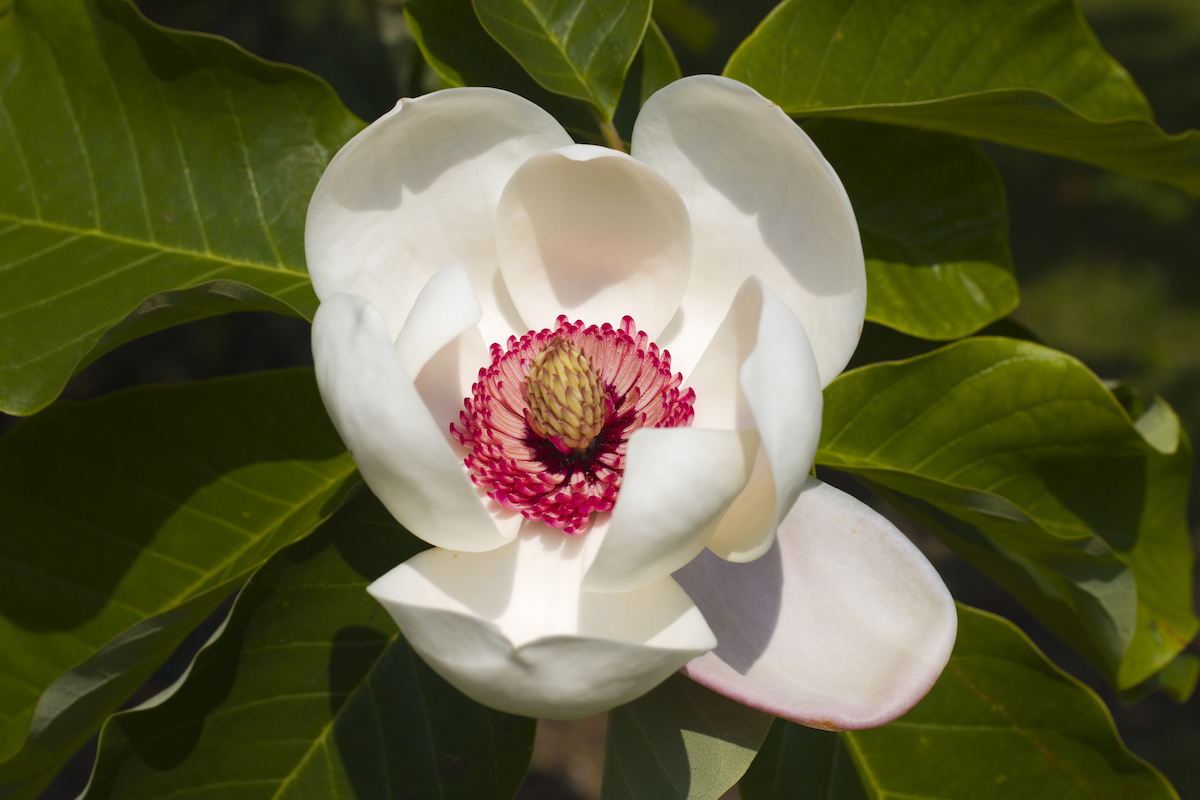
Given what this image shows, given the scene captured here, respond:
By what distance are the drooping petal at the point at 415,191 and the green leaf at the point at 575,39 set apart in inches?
6.4

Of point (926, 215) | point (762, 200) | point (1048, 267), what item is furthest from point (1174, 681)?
point (1048, 267)

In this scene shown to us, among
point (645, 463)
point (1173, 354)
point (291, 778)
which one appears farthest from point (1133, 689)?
point (1173, 354)

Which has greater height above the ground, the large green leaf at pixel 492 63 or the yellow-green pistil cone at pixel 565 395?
the large green leaf at pixel 492 63

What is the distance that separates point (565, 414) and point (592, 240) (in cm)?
25

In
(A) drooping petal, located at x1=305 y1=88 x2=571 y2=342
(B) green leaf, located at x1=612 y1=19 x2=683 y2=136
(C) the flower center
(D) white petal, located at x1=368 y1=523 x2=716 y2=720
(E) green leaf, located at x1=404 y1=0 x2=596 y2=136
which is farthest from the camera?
(B) green leaf, located at x1=612 y1=19 x2=683 y2=136

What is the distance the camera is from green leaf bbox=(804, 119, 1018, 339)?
1.51 meters

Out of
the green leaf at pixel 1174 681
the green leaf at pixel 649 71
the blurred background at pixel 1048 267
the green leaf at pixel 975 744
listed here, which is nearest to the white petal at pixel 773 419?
the green leaf at pixel 975 744

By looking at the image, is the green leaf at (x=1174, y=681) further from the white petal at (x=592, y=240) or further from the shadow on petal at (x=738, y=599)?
the white petal at (x=592, y=240)

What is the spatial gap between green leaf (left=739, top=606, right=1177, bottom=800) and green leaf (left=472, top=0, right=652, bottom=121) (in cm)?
91

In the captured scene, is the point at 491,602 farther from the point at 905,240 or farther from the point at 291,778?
the point at 905,240

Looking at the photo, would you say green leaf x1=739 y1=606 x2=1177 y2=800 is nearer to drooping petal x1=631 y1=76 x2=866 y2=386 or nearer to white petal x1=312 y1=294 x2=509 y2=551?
drooping petal x1=631 y1=76 x2=866 y2=386

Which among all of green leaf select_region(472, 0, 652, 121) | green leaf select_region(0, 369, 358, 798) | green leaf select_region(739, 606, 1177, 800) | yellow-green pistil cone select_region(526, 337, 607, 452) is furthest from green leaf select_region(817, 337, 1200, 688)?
green leaf select_region(0, 369, 358, 798)

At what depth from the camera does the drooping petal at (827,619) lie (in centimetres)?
103

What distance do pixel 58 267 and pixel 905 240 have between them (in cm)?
126
